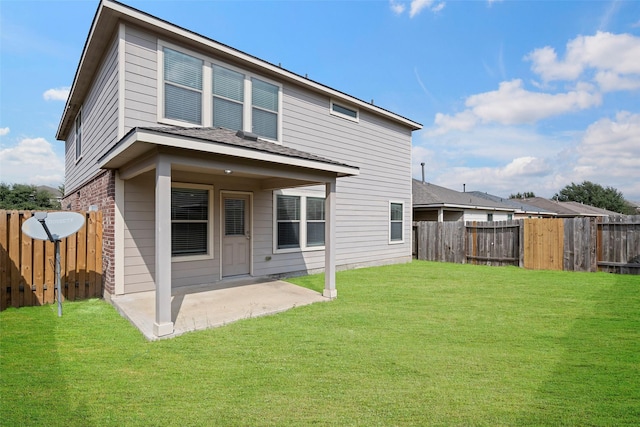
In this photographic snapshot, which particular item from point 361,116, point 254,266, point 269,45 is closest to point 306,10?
point 269,45

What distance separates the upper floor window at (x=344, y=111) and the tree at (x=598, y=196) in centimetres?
6343

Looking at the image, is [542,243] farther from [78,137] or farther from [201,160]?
[78,137]

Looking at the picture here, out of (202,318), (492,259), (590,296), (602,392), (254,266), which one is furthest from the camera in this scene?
(492,259)

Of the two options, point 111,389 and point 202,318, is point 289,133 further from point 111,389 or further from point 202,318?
point 111,389

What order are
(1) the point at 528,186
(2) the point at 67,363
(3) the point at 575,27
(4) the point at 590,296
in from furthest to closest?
(1) the point at 528,186 → (3) the point at 575,27 → (4) the point at 590,296 → (2) the point at 67,363

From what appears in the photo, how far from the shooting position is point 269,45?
10.5m

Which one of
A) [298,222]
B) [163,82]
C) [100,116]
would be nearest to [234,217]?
[298,222]

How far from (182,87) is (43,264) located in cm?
436

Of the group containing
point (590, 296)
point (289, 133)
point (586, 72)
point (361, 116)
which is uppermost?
point (586, 72)

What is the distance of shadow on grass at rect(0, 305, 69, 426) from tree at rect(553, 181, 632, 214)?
71.3m

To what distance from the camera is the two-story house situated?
5.11 meters

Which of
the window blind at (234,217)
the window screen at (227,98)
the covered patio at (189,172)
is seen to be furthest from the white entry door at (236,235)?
the window screen at (227,98)

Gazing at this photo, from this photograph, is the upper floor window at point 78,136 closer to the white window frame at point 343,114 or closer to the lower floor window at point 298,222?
the lower floor window at point 298,222

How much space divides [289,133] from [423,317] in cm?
579
